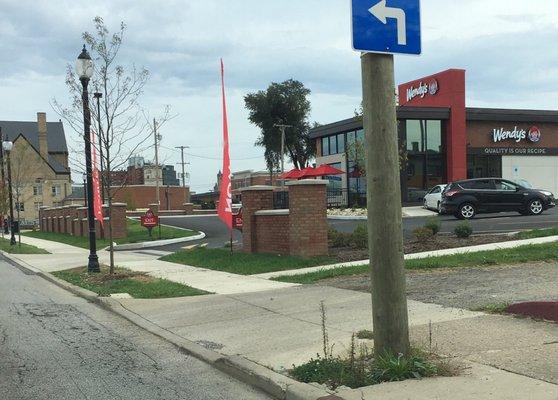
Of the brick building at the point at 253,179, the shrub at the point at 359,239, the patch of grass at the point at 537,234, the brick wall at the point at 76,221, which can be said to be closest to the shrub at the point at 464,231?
the patch of grass at the point at 537,234

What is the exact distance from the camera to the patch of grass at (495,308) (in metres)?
7.38

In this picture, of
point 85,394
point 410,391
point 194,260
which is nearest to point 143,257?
point 194,260

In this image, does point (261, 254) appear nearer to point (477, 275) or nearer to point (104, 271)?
point (104, 271)

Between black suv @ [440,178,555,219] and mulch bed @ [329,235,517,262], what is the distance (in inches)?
292

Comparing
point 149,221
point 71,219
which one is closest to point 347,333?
point 149,221

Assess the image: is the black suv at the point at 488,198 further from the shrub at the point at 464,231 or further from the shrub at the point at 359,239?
the shrub at the point at 359,239

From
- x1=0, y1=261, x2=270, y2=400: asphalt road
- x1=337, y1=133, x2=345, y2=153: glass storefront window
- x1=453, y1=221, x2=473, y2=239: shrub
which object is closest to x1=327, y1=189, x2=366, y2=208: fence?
x1=337, y1=133, x2=345, y2=153: glass storefront window

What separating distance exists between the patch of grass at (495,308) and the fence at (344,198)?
Result: 1217 inches

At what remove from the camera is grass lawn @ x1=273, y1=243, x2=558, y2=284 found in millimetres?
11445

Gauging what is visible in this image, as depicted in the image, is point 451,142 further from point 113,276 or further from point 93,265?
point 113,276

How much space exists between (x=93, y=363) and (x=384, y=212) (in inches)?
150

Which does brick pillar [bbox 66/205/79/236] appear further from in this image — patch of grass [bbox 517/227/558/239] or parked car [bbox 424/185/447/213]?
patch of grass [bbox 517/227/558/239]

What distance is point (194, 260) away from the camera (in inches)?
664

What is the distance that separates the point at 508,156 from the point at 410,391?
38699mm
